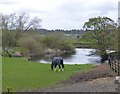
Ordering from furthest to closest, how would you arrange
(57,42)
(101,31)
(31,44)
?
1. (57,42)
2. (31,44)
3. (101,31)

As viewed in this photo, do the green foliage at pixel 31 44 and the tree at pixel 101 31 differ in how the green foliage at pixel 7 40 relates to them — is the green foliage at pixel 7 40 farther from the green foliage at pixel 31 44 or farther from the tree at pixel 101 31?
the tree at pixel 101 31

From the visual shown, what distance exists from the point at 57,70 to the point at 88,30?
3281cm

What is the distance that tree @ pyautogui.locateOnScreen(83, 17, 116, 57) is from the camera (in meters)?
51.9

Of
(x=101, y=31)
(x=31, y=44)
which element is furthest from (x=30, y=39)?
(x=101, y=31)

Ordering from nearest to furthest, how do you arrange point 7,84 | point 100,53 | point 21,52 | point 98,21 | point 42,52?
point 7,84
point 100,53
point 98,21
point 21,52
point 42,52

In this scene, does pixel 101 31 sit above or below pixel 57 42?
above

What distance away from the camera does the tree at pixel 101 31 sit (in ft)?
170

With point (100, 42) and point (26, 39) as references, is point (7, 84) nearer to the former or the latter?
point (100, 42)

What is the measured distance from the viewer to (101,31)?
5394 cm

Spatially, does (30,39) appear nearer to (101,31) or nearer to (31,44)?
(31,44)

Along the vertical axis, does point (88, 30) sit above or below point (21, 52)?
above

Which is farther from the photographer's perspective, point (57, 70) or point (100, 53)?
point (100, 53)

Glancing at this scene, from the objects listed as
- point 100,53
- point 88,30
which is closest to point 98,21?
point 88,30

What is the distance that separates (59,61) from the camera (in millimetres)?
24562
